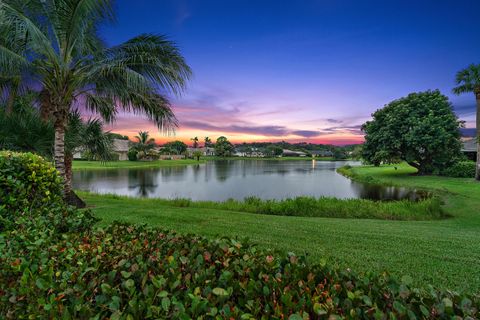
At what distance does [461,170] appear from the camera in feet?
68.1

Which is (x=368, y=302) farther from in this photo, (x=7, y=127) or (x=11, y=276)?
(x=7, y=127)

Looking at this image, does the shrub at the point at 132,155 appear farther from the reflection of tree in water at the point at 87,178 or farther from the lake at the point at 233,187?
the lake at the point at 233,187

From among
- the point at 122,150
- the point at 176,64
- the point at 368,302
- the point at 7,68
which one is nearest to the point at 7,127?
the point at 7,68

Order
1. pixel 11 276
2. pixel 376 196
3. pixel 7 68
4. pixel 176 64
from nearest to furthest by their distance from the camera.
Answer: pixel 11 276
pixel 7 68
pixel 176 64
pixel 376 196

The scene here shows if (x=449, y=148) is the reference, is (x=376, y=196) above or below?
below

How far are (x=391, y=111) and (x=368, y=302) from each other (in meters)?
29.1

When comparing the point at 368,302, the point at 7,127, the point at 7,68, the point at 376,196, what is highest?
the point at 7,68

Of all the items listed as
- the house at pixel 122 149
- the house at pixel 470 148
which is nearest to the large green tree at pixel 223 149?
the house at pixel 122 149

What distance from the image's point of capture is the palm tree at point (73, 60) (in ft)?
19.6

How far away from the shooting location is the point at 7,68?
6.11m

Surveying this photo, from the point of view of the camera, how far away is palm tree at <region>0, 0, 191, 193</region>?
5.98 meters

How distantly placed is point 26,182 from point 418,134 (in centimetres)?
2601

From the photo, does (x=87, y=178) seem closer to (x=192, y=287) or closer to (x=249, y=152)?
(x=192, y=287)

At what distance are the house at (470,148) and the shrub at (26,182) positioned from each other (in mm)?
34904
